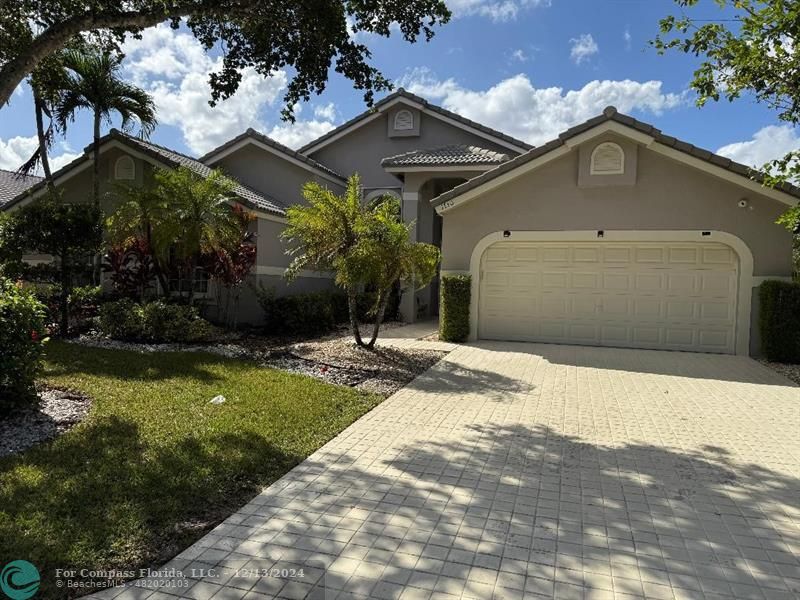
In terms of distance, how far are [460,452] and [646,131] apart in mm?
9577

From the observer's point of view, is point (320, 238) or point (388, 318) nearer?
point (320, 238)

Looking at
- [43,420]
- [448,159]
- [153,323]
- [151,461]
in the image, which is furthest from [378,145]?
[151,461]

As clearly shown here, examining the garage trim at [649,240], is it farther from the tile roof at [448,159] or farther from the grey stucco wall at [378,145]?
the grey stucco wall at [378,145]

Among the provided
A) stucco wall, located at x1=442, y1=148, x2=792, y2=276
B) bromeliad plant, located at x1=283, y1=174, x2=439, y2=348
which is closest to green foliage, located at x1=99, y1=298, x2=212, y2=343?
bromeliad plant, located at x1=283, y1=174, x2=439, y2=348

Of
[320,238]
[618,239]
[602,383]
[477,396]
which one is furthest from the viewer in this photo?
[618,239]

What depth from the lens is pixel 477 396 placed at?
7.82 m

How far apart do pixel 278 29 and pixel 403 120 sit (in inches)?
435

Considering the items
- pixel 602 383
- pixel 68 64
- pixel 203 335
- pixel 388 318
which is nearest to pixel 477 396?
pixel 602 383

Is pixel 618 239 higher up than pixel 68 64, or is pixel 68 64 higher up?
pixel 68 64

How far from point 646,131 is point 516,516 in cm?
1044

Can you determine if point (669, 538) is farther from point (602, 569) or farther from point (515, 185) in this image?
point (515, 185)

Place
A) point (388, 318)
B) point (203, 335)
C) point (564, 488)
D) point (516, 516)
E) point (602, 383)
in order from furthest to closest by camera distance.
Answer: point (388, 318), point (203, 335), point (602, 383), point (564, 488), point (516, 516)

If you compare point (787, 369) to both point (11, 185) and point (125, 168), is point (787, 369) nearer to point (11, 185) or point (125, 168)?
point (125, 168)

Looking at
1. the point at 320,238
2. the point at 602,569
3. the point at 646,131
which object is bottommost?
the point at 602,569
